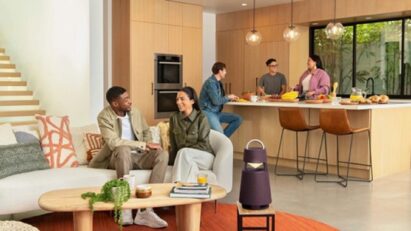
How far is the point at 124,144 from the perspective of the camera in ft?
14.5

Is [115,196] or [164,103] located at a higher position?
[164,103]

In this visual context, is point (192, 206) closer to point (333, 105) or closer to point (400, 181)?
point (333, 105)

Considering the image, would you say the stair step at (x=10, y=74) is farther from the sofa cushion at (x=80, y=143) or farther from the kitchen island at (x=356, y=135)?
the sofa cushion at (x=80, y=143)

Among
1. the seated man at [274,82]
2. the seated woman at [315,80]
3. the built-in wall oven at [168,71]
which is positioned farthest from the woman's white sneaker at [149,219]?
the seated man at [274,82]

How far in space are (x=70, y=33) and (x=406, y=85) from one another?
5.54 metres

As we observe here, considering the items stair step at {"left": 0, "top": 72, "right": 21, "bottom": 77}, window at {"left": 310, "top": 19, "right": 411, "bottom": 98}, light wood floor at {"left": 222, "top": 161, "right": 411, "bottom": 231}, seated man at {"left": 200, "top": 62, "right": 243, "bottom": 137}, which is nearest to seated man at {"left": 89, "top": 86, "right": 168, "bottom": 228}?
light wood floor at {"left": 222, "top": 161, "right": 411, "bottom": 231}

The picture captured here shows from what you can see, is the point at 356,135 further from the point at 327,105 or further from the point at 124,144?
the point at 124,144

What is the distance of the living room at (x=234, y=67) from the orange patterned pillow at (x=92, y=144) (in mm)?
100

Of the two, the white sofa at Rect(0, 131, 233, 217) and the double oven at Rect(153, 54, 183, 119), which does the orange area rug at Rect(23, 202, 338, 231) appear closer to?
the white sofa at Rect(0, 131, 233, 217)

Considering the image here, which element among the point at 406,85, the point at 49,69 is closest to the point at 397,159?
the point at 406,85

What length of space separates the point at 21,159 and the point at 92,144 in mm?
817

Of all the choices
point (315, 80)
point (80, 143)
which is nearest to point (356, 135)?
point (315, 80)

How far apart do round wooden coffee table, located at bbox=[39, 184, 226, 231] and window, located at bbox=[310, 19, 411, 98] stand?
5998mm

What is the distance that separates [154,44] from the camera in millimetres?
8555
